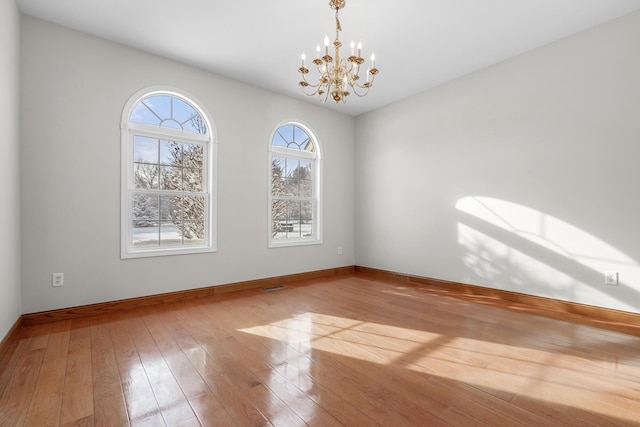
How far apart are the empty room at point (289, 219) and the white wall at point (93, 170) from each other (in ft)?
0.06

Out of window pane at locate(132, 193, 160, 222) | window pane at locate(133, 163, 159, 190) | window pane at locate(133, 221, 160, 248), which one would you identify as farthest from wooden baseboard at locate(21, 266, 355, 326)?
window pane at locate(133, 163, 159, 190)

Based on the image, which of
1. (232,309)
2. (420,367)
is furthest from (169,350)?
(420,367)

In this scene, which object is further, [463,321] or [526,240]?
[526,240]

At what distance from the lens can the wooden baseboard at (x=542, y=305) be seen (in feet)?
9.05

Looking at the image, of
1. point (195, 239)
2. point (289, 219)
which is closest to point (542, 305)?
point (289, 219)

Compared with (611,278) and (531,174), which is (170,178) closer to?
(531,174)

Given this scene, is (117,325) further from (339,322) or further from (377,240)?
(377,240)

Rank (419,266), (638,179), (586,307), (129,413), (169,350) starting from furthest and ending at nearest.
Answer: (419,266) < (586,307) < (638,179) < (169,350) < (129,413)

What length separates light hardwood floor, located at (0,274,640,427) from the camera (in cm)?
151

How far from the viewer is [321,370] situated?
6.38 ft

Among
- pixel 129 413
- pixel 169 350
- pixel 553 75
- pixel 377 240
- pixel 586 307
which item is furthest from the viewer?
pixel 377 240

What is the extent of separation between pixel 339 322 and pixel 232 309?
1.21 metres

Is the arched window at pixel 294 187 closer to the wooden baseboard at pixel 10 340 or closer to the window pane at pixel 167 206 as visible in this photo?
the window pane at pixel 167 206

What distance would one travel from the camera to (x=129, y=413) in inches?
59.5
